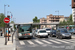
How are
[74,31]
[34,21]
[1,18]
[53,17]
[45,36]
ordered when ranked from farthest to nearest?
[53,17]
[34,21]
[1,18]
[74,31]
[45,36]

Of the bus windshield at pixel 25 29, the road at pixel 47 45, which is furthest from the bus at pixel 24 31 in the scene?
the road at pixel 47 45

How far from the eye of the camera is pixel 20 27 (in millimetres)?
24094

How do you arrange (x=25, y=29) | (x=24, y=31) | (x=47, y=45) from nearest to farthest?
(x=47, y=45) < (x=24, y=31) < (x=25, y=29)

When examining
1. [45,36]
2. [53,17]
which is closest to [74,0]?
[45,36]

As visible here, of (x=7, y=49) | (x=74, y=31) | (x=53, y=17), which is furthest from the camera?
(x=53, y=17)

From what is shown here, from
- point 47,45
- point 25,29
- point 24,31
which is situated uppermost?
point 25,29

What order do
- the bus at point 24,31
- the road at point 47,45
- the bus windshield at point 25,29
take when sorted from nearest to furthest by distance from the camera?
1. the road at point 47,45
2. the bus at point 24,31
3. the bus windshield at point 25,29

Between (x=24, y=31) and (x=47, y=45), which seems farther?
(x=24, y=31)

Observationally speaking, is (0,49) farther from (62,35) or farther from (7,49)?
(62,35)

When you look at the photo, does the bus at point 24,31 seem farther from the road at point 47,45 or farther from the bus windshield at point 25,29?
the road at point 47,45

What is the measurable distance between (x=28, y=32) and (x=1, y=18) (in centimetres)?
2979

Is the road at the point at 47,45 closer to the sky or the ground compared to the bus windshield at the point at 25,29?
closer to the ground

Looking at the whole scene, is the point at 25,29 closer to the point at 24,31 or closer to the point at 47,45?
the point at 24,31

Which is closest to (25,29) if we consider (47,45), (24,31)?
(24,31)
